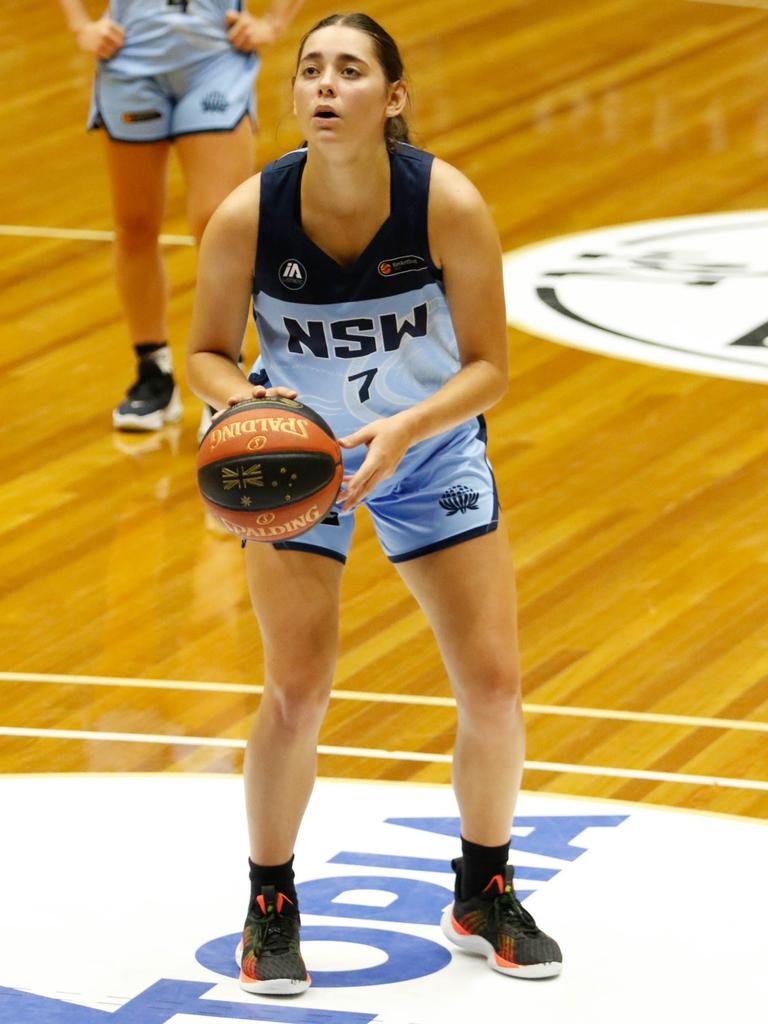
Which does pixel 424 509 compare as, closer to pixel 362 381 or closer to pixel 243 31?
pixel 362 381

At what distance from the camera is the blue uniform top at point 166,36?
24.0 ft

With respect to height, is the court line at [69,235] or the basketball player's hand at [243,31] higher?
the basketball player's hand at [243,31]

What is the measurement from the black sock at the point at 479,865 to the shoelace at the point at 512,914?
44 millimetres

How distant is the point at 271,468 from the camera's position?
3.80 m

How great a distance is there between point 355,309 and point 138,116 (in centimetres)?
358

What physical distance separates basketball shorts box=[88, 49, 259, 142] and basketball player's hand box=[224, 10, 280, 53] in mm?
54

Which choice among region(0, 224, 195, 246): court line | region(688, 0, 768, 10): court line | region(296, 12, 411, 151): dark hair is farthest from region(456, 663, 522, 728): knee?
region(688, 0, 768, 10): court line

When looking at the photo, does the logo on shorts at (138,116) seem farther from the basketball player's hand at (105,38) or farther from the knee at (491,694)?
the knee at (491,694)

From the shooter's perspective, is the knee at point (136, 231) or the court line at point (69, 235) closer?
the knee at point (136, 231)

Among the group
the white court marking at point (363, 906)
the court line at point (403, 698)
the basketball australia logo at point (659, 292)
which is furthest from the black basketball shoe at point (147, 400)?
the white court marking at point (363, 906)

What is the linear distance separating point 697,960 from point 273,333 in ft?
4.92

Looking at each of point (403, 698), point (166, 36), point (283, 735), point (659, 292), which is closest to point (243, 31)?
point (166, 36)

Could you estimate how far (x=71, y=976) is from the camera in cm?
426

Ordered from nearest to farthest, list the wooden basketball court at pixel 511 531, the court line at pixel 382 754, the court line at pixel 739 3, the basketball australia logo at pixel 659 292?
the court line at pixel 382 754, the wooden basketball court at pixel 511 531, the basketball australia logo at pixel 659 292, the court line at pixel 739 3
